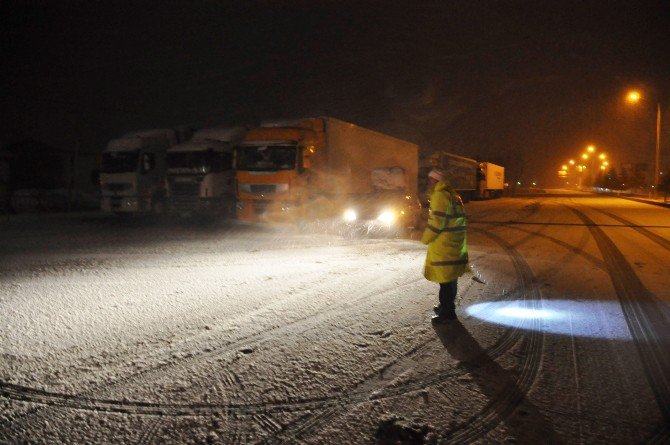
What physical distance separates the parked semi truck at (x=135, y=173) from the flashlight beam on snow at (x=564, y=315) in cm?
1868

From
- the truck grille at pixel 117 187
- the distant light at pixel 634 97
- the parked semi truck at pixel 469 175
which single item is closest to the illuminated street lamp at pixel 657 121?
the distant light at pixel 634 97

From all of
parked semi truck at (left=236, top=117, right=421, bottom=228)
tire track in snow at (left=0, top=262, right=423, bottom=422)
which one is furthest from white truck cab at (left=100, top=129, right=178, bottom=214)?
tire track in snow at (left=0, top=262, right=423, bottom=422)

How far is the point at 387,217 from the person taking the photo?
52.1 ft

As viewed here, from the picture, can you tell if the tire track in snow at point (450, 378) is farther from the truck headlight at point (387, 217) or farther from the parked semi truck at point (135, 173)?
the parked semi truck at point (135, 173)

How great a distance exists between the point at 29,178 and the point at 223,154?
86.0 feet

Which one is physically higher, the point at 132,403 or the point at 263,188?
the point at 263,188

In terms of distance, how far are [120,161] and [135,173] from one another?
3.57 ft

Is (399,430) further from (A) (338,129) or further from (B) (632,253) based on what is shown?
(A) (338,129)

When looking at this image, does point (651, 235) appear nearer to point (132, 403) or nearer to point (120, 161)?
point (132, 403)

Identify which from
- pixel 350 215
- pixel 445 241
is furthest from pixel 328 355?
pixel 350 215

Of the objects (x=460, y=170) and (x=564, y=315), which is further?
(x=460, y=170)

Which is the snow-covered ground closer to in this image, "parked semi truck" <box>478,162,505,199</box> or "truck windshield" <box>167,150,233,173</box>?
"truck windshield" <box>167,150,233,173</box>

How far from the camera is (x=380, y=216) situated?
1591 centimetres

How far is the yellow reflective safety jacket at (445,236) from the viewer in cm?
550
